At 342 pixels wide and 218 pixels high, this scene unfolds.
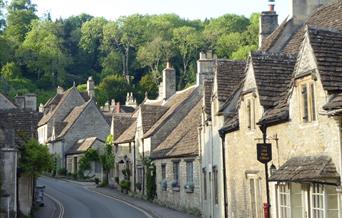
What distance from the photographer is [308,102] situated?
645 inches

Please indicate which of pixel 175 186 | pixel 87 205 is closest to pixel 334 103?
pixel 175 186

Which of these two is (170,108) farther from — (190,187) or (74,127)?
(74,127)

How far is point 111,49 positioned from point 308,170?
113553 millimetres

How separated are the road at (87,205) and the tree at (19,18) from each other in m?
87.3

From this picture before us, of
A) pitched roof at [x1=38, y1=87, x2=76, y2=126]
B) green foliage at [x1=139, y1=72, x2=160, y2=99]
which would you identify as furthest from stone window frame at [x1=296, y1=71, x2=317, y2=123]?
green foliage at [x1=139, y1=72, x2=160, y2=99]

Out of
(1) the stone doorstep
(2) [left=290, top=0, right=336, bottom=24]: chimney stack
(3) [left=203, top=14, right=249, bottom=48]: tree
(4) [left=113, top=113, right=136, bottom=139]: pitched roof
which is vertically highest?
(3) [left=203, top=14, right=249, bottom=48]: tree

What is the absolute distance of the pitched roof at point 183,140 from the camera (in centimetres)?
3527

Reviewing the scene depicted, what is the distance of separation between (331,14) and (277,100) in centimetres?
455

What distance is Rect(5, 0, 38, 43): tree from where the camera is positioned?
5354 inches

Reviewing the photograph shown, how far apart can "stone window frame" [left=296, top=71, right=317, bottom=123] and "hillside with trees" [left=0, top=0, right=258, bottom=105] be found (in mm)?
75134

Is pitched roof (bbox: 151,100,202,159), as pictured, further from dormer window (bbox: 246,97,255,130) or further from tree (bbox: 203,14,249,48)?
tree (bbox: 203,14,249,48)

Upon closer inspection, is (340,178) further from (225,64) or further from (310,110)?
(225,64)

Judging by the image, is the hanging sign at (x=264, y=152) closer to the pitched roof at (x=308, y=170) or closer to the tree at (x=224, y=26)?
the pitched roof at (x=308, y=170)

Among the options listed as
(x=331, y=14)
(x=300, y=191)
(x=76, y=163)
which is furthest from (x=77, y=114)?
(x=300, y=191)
